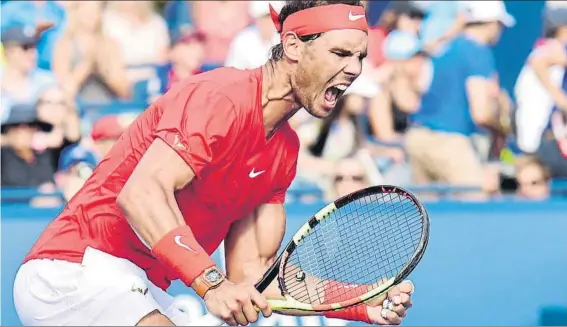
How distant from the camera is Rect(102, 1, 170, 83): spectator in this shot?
8.47m

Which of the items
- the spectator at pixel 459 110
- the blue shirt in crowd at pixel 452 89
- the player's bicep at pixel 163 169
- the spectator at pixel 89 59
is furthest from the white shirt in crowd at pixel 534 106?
the player's bicep at pixel 163 169

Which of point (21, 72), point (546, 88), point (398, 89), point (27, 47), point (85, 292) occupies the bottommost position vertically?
point (546, 88)

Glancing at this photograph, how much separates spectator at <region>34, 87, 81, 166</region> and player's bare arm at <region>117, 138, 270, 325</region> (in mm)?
3686

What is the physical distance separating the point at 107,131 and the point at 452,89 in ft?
7.10

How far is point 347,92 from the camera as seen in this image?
7816 mm

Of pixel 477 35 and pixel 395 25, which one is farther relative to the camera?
pixel 395 25

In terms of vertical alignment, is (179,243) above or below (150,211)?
below

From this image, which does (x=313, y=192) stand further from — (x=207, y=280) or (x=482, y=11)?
(x=207, y=280)

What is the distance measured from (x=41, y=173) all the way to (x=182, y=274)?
12.7 feet

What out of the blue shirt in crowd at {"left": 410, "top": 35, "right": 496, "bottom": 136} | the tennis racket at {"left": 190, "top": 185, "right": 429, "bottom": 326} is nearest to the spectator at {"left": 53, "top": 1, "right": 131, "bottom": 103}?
the blue shirt in crowd at {"left": 410, "top": 35, "right": 496, "bottom": 136}

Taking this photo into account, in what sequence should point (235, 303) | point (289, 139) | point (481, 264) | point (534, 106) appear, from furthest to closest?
point (534, 106), point (481, 264), point (289, 139), point (235, 303)

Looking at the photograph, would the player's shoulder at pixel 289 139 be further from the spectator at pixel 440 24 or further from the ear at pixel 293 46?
the spectator at pixel 440 24

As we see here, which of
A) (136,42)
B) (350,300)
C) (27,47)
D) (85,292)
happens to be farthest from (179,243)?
(136,42)

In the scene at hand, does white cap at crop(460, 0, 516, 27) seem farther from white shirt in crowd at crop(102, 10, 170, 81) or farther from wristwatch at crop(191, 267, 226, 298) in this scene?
wristwatch at crop(191, 267, 226, 298)
